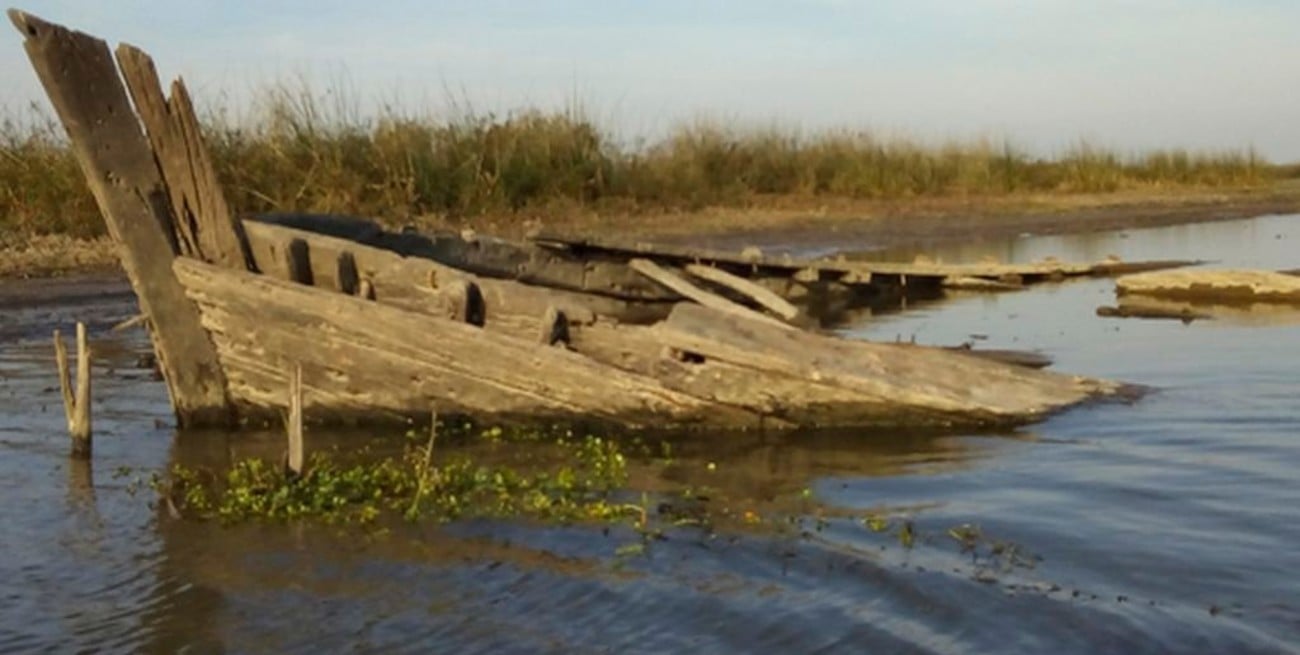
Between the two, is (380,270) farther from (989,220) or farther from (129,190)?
(989,220)

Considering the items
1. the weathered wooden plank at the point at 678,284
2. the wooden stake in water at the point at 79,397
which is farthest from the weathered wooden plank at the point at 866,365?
the wooden stake in water at the point at 79,397

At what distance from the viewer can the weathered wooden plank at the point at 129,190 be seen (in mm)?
7516

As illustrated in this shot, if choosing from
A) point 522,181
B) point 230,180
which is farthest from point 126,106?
point 522,181

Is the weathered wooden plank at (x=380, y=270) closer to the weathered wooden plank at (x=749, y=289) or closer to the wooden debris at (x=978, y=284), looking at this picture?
the weathered wooden plank at (x=749, y=289)

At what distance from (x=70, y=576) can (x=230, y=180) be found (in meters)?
13.1

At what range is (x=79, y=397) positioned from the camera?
23.5 ft

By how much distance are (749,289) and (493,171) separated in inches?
431

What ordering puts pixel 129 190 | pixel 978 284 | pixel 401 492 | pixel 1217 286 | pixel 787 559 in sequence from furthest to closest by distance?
pixel 978 284, pixel 1217 286, pixel 129 190, pixel 401 492, pixel 787 559

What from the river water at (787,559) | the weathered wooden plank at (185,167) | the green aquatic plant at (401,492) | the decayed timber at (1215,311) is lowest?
the river water at (787,559)

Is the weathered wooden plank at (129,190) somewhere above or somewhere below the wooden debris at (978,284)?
above

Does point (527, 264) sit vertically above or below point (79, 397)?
above

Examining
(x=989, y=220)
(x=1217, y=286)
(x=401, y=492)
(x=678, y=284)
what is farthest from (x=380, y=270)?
(x=989, y=220)

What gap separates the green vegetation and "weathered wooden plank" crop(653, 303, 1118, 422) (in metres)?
11.4

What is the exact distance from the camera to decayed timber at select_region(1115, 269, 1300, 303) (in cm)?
1262
